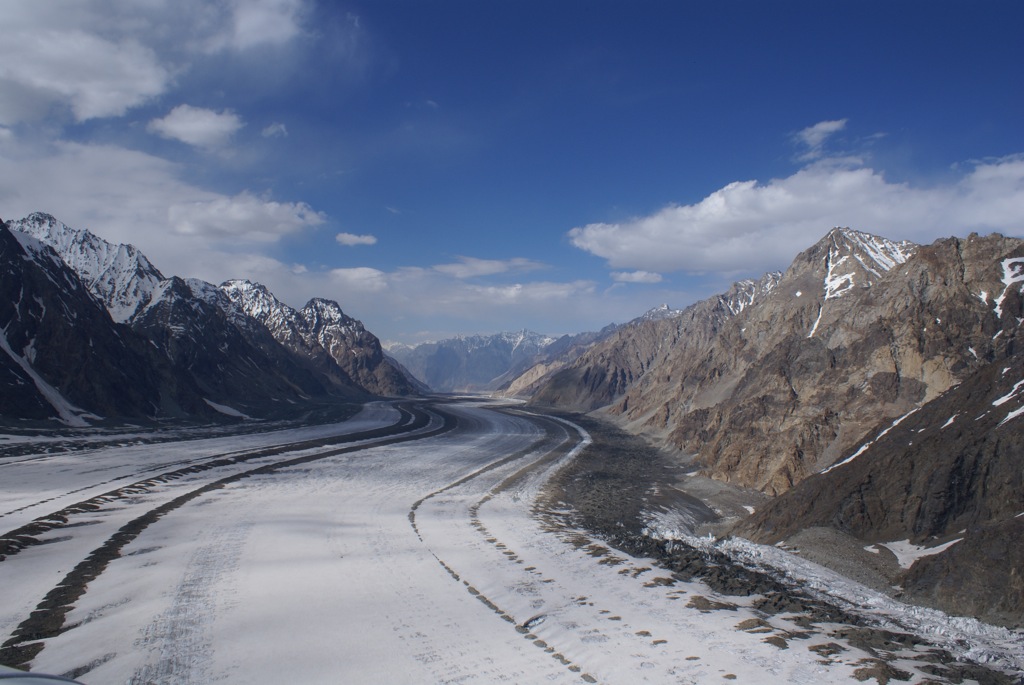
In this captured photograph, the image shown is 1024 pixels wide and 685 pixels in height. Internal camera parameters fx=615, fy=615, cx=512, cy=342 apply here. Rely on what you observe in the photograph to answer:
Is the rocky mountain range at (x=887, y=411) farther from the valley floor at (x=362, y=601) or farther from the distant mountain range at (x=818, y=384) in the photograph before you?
the valley floor at (x=362, y=601)

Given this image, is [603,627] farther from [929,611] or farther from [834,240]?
[834,240]

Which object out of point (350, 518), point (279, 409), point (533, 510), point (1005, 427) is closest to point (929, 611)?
point (1005, 427)

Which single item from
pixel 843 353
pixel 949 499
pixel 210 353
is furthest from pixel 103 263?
pixel 949 499

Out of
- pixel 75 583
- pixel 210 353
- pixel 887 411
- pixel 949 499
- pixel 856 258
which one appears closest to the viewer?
pixel 75 583

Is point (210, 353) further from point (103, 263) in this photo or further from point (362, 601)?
point (362, 601)

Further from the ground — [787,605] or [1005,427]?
[1005,427]

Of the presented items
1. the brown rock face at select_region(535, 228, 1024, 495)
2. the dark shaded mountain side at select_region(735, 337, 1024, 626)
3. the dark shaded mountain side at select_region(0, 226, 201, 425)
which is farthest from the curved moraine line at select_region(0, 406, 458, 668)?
the brown rock face at select_region(535, 228, 1024, 495)

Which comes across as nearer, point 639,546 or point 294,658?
point 294,658

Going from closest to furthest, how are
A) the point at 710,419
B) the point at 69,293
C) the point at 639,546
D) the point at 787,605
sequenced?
the point at 787,605
the point at 639,546
the point at 710,419
the point at 69,293
